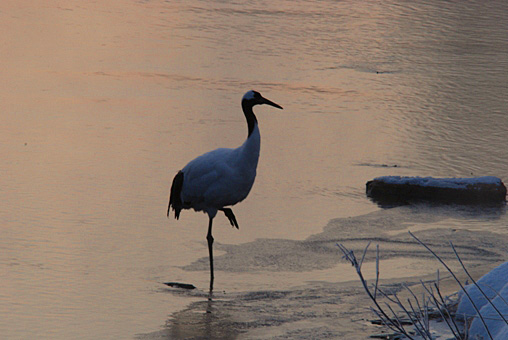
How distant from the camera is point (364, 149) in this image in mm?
11469

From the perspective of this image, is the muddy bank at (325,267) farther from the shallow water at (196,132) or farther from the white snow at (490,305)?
the white snow at (490,305)

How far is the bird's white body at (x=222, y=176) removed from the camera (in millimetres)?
7859

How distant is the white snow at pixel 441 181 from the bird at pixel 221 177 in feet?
6.88

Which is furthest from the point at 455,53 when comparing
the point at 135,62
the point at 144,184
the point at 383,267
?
the point at 383,267

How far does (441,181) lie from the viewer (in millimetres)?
9578

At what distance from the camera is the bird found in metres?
7.86

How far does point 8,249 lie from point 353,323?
314cm

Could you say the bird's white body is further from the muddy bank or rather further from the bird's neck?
the muddy bank

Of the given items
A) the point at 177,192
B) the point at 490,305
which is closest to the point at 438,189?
the point at 177,192

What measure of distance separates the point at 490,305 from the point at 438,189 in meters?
4.27

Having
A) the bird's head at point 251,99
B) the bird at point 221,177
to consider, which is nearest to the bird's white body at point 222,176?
the bird at point 221,177

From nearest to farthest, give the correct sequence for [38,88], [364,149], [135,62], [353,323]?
1. [353,323]
2. [364,149]
3. [38,88]
4. [135,62]

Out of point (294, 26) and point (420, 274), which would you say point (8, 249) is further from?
point (294, 26)

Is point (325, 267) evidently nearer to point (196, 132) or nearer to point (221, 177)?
point (221, 177)
